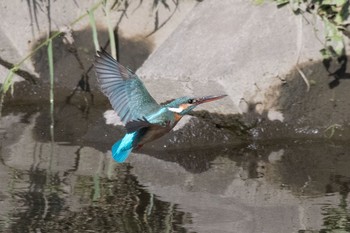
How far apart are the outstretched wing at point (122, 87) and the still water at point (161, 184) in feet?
1.83

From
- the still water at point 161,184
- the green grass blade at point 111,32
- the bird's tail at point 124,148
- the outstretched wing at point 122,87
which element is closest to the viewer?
the bird's tail at point 124,148

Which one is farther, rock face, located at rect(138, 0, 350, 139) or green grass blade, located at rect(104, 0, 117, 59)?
green grass blade, located at rect(104, 0, 117, 59)

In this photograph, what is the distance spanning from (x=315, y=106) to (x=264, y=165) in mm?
697

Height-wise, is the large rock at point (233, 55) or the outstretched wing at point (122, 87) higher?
the large rock at point (233, 55)

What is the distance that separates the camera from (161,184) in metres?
5.48

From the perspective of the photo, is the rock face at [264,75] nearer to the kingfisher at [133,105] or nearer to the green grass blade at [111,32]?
the green grass blade at [111,32]

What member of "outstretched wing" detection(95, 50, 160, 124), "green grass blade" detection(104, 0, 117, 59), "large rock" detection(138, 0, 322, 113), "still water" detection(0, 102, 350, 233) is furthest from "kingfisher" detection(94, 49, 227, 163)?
"green grass blade" detection(104, 0, 117, 59)

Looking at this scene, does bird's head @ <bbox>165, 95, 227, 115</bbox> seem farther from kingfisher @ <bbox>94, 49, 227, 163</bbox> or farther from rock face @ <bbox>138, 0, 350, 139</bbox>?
rock face @ <bbox>138, 0, 350, 139</bbox>

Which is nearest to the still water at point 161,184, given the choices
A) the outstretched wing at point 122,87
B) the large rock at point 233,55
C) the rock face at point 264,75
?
the rock face at point 264,75

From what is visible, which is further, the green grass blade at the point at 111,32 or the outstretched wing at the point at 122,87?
the green grass blade at the point at 111,32

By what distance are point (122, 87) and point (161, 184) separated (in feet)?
3.05

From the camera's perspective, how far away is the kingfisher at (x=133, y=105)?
4.47 m

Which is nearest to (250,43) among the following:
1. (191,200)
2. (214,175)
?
(214,175)

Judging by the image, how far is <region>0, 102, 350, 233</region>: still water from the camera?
15.8 ft
